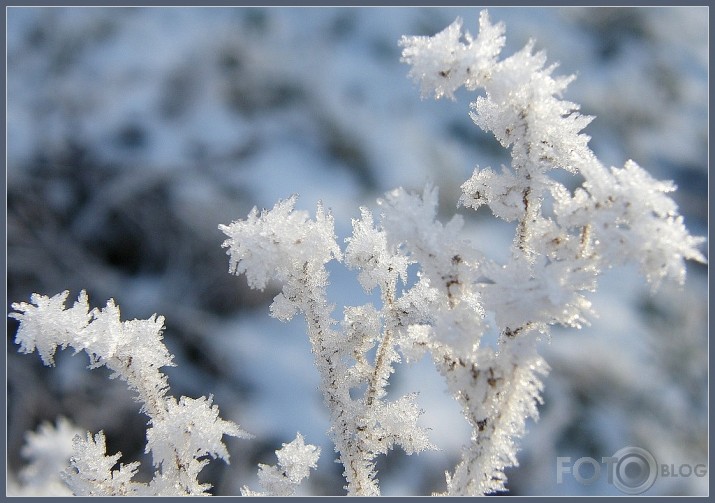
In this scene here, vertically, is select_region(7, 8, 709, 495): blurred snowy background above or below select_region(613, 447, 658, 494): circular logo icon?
above

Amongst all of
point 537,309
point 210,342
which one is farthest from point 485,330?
point 210,342

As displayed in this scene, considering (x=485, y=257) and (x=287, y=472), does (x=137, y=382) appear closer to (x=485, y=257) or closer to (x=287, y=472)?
(x=287, y=472)
